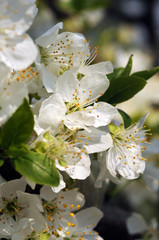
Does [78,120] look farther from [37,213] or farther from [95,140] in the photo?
[37,213]

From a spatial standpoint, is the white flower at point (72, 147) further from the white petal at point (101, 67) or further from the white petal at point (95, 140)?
the white petal at point (101, 67)

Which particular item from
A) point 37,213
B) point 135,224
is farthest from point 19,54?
point 135,224

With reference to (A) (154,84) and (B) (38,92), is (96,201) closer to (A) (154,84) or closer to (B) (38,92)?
(B) (38,92)

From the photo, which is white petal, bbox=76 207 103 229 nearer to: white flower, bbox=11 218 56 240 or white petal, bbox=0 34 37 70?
white flower, bbox=11 218 56 240

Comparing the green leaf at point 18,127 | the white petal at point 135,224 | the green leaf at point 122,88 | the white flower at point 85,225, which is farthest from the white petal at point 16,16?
the white petal at point 135,224

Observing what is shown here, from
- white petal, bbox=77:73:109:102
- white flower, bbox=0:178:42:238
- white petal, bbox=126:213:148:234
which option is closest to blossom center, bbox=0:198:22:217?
white flower, bbox=0:178:42:238
